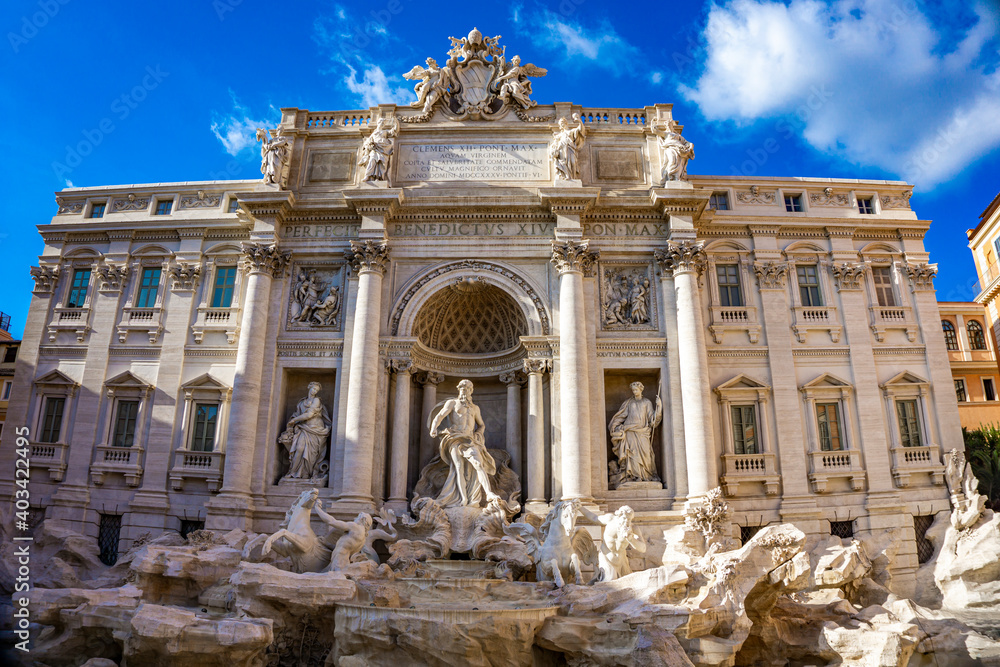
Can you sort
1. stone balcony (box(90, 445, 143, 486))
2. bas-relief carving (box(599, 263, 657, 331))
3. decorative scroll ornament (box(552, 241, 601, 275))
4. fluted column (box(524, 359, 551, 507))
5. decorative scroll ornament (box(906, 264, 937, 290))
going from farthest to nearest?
decorative scroll ornament (box(906, 264, 937, 290))
bas-relief carving (box(599, 263, 657, 331))
stone balcony (box(90, 445, 143, 486))
decorative scroll ornament (box(552, 241, 601, 275))
fluted column (box(524, 359, 551, 507))

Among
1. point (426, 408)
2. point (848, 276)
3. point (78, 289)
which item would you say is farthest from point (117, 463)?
point (848, 276)

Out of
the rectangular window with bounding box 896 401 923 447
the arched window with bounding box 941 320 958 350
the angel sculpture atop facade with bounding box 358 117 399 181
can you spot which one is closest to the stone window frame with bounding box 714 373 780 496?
the rectangular window with bounding box 896 401 923 447

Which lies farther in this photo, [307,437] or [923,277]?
[923,277]

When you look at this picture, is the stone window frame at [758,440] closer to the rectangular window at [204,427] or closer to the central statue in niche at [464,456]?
the central statue in niche at [464,456]

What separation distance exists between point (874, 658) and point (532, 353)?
11.6 metres

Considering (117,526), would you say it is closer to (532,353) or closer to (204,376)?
(204,376)

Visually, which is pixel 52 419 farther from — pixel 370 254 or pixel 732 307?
pixel 732 307

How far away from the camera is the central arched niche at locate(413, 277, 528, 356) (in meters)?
22.9

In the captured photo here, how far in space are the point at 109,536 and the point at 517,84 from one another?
65.2 feet

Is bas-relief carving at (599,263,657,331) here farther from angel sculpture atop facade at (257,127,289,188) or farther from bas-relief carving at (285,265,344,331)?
angel sculpture atop facade at (257,127,289,188)

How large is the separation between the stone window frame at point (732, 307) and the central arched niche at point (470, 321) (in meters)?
6.32

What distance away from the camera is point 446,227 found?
23.2m

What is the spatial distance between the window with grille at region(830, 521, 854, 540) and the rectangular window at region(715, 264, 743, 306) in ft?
24.4

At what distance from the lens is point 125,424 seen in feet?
75.7
